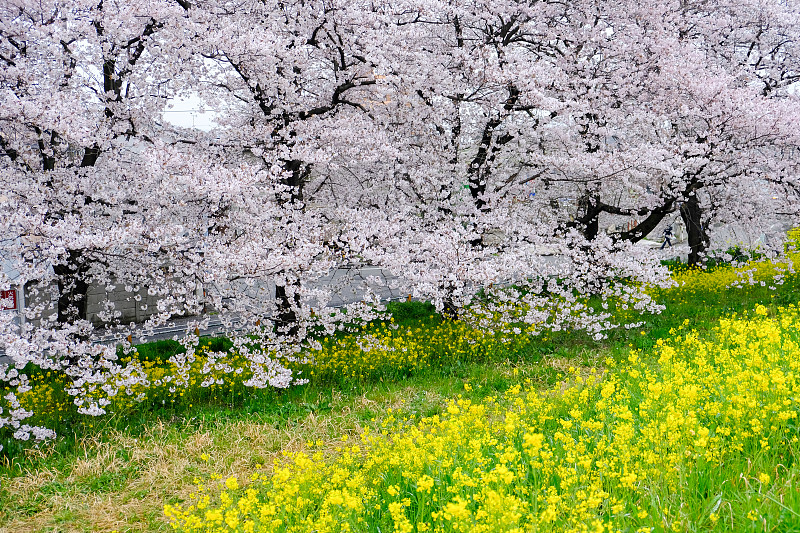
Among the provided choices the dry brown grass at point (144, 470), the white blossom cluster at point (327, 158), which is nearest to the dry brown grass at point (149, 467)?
the dry brown grass at point (144, 470)

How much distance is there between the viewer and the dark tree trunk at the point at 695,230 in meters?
13.8

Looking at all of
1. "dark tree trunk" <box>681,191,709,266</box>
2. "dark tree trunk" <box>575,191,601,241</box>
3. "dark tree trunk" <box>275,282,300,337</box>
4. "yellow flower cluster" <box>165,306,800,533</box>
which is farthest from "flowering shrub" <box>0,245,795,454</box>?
"dark tree trunk" <box>681,191,709,266</box>

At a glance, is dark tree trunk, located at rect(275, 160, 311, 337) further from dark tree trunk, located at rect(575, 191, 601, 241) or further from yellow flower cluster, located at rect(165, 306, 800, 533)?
dark tree trunk, located at rect(575, 191, 601, 241)

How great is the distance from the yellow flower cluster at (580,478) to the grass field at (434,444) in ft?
0.06

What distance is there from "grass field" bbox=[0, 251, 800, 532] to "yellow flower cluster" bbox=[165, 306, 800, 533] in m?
0.02

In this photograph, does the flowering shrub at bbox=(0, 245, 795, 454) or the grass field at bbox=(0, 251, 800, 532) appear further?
the flowering shrub at bbox=(0, 245, 795, 454)

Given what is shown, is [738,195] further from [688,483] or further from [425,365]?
[688,483]

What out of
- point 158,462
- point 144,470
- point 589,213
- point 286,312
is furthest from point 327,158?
point 589,213

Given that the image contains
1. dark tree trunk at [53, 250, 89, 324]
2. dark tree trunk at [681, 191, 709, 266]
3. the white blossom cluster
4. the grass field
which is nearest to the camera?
the grass field

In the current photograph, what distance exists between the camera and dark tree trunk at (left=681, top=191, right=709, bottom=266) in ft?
45.2

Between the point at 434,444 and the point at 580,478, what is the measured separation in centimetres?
113

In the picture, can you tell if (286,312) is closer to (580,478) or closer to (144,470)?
(144,470)

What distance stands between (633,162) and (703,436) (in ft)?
19.8

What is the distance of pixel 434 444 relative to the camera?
4375 millimetres
